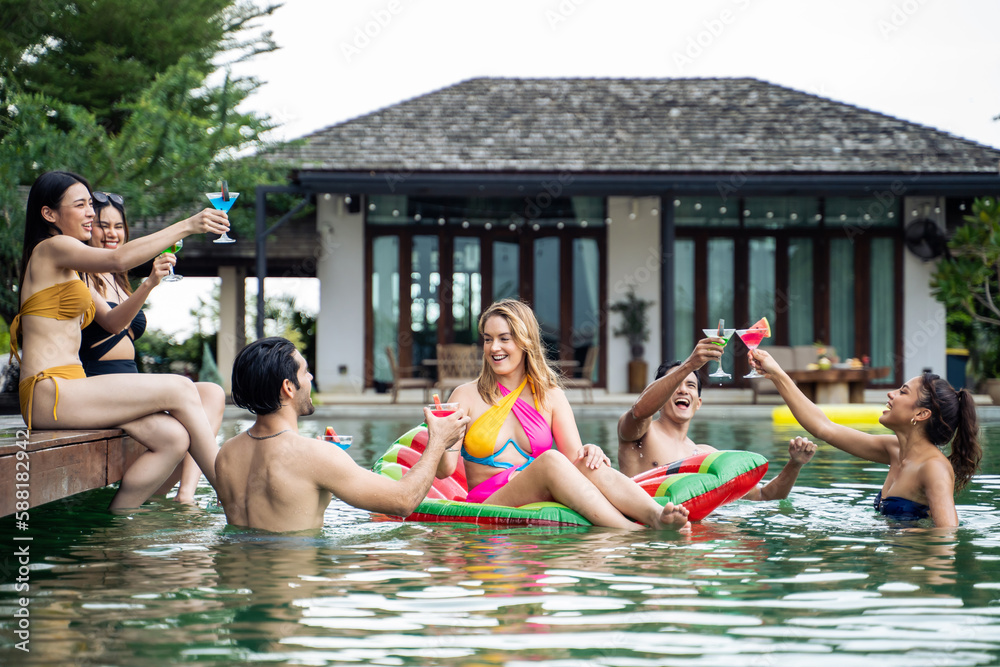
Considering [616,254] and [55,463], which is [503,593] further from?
[616,254]

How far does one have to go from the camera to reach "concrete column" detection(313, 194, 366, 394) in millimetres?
15969

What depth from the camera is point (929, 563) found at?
3.65m

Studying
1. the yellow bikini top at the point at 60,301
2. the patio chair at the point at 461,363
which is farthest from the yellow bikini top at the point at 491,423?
A: the patio chair at the point at 461,363

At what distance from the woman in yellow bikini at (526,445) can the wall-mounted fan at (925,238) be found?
13.5 m

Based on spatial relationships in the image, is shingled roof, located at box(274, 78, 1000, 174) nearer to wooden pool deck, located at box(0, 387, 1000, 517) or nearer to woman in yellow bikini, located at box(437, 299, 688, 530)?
woman in yellow bikini, located at box(437, 299, 688, 530)

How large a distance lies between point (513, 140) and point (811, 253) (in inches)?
220

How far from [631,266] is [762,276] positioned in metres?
2.34

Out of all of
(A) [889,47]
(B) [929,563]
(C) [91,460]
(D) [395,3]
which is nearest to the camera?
(B) [929,563]

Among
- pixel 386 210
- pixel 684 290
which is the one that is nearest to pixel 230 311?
pixel 386 210

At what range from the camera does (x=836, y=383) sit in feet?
44.6

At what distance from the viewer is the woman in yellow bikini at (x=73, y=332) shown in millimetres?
3903

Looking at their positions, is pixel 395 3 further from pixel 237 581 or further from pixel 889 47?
pixel 237 581

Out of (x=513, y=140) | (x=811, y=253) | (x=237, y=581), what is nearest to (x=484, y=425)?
(x=237, y=581)

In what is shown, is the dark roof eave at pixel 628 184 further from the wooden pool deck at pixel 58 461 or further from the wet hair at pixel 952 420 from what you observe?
the wet hair at pixel 952 420
